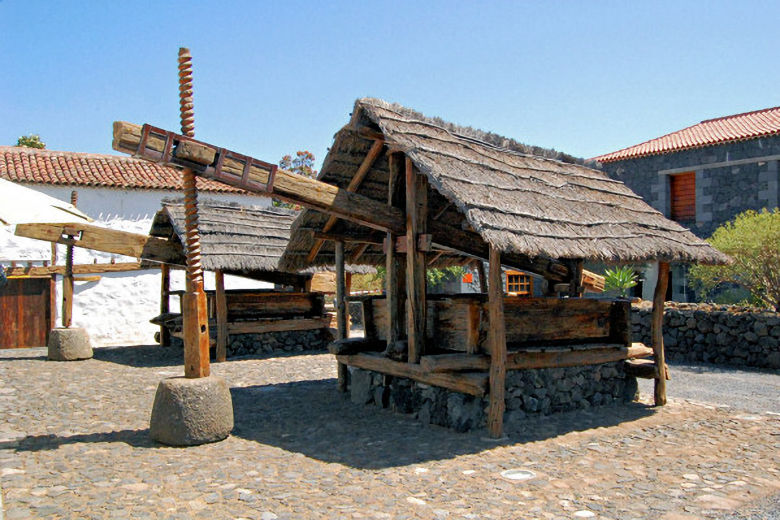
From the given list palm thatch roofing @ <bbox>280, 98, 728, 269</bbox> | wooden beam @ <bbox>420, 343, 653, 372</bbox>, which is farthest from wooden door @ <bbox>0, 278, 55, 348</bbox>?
wooden beam @ <bbox>420, 343, 653, 372</bbox>

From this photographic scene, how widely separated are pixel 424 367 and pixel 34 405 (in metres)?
5.06

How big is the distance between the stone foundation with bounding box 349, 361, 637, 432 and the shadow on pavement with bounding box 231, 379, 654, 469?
0.38 ft

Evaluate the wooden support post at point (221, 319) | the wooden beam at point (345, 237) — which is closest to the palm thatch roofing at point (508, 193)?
the wooden beam at point (345, 237)

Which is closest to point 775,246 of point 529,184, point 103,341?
point 529,184

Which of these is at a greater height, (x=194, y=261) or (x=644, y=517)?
(x=194, y=261)

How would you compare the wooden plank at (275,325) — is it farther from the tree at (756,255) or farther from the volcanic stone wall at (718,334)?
the tree at (756,255)

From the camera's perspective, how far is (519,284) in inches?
911

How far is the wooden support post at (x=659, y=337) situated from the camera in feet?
26.3

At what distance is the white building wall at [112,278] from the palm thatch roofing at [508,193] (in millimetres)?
9760

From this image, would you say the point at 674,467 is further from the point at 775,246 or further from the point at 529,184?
the point at 775,246

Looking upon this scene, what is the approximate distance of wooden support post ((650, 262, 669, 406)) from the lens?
8.02 m

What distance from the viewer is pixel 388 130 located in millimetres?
6809

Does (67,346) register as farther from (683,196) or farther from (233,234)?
(683,196)

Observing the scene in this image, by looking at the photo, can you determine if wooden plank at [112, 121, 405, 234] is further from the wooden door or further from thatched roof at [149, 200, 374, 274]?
the wooden door
